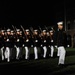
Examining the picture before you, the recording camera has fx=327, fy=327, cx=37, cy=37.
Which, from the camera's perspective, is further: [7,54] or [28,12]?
[28,12]

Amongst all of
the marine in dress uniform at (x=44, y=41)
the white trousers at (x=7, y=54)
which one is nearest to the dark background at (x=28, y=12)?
the marine in dress uniform at (x=44, y=41)

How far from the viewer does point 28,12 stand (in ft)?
141

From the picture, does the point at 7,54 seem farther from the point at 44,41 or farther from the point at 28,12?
the point at 28,12

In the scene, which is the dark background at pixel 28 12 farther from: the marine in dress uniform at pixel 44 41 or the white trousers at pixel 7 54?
the white trousers at pixel 7 54

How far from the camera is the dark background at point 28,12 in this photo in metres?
40.4

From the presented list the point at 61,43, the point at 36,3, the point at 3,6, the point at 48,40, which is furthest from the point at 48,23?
the point at 61,43

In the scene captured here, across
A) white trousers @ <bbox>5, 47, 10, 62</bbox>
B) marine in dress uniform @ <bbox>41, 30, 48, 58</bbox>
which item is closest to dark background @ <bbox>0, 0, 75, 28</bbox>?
marine in dress uniform @ <bbox>41, 30, 48, 58</bbox>

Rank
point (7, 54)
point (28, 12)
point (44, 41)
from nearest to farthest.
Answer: point (7, 54)
point (44, 41)
point (28, 12)

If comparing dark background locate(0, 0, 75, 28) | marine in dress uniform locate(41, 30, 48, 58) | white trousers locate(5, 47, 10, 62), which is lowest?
white trousers locate(5, 47, 10, 62)

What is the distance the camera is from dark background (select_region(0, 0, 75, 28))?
40.4 meters

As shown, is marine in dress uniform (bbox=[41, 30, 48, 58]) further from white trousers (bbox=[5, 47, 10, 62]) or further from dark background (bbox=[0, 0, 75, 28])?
dark background (bbox=[0, 0, 75, 28])

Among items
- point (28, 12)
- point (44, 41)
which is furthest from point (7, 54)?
point (28, 12)

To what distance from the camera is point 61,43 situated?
13.4 metres

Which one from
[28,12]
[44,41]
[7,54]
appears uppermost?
Answer: [28,12]
